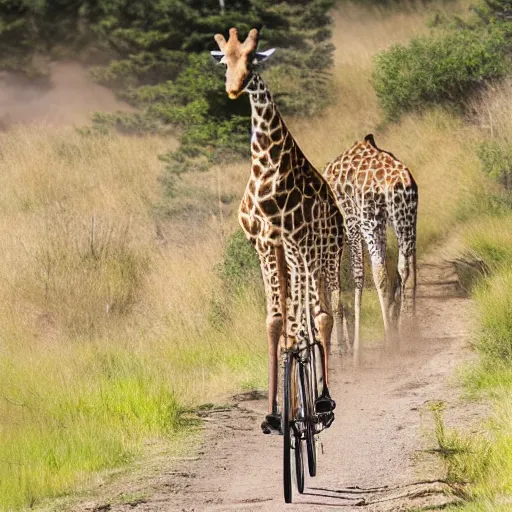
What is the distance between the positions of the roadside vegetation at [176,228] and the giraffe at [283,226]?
128cm

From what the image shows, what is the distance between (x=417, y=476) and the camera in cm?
797

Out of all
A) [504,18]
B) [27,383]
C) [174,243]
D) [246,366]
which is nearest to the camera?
[27,383]

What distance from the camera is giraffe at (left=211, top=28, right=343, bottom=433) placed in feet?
23.6

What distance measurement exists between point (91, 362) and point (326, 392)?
5.01 meters

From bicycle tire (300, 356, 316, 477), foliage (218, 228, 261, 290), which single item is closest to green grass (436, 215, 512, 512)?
bicycle tire (300, 356, 316, 477)

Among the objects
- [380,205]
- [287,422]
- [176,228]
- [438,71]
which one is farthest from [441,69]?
[287,422]

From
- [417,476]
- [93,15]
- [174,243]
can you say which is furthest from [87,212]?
[93,15]

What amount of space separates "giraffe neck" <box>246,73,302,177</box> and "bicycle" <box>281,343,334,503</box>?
1084mm

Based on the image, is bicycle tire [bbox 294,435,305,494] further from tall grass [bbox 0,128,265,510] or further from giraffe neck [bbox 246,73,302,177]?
tall grass [bbox 0,128,265,510]

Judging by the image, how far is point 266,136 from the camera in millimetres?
7770

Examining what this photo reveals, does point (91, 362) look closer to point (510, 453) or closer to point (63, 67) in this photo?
point (510, 453)

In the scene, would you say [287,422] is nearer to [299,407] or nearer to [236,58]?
[299,407]

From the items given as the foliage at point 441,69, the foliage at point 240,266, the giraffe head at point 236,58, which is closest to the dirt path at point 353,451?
the foliage at point 240,266

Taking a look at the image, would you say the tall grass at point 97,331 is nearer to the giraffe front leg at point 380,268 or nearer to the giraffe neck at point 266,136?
the giraffe front leg at point 380,268
